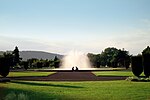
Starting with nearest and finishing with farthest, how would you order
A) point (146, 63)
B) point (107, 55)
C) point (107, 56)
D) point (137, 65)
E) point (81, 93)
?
point (81, 93)
point (146, 63)
point (137, 65)
point (107, 56)
point (107, 55)

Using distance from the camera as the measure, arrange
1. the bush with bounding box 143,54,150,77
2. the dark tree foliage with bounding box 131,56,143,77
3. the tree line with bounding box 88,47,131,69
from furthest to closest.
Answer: the tree line with bounding box 88,47,131,69, the dark tree foliage with bounding box 131,56,143,77, the bush with bounding box 143,54,150,77

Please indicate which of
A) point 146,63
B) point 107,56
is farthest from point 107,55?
point 146,63

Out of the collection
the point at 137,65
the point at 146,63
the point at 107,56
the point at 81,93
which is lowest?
the point at 81,93

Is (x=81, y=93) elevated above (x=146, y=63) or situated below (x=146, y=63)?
below

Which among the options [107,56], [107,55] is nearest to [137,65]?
[107,56]

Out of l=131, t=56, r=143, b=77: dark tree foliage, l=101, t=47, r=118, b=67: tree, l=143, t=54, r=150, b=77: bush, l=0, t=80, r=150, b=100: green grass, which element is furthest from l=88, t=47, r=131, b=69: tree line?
l=0, t=80, r=150, b=100: green grass

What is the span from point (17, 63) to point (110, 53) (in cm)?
5669

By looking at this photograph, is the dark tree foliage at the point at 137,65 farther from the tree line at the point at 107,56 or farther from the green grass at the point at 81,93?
the tree line at the point at 107,56

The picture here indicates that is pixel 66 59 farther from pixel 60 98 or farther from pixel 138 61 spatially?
pixel 60 98

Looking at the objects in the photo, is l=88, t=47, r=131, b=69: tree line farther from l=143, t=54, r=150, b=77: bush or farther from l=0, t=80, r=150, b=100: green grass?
l=0, t=80, r=150, b=100: green grass

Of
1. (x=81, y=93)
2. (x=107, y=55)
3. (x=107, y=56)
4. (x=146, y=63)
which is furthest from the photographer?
(x=107, y=55)

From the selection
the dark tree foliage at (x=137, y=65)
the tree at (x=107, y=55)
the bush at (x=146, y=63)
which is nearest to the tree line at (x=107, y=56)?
the tree at (x=107, y=55)

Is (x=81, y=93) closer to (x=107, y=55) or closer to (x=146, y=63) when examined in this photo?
(x=146, y=63)

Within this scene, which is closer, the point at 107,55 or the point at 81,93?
the point at 81,93
